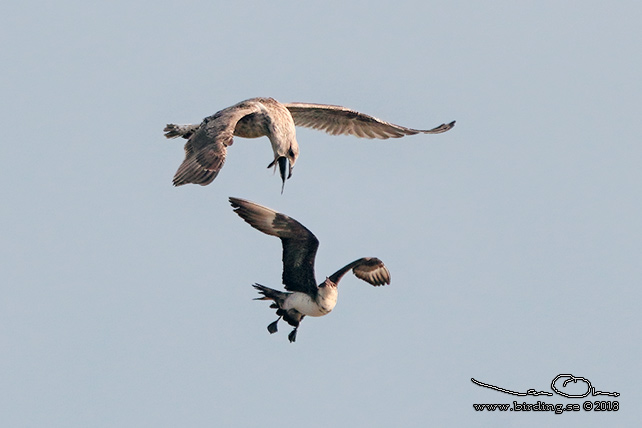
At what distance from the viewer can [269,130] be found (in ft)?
64.2

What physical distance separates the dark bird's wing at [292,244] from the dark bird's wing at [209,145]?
1.23m

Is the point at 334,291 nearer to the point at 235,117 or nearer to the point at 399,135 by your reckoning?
the point at 235,117

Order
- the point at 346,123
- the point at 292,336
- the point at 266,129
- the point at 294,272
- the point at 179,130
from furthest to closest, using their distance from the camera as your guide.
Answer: the point at 346,123
the point at 179,130
the point at 266,129
the point at 292,336
the point at 294,272

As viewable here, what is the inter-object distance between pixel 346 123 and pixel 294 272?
537 centimetres

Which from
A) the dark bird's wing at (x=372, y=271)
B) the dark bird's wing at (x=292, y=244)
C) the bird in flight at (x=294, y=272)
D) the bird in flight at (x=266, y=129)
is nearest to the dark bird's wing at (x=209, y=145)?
the bird in flight at (x=266, y=129)

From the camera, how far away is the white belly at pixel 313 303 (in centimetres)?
1811

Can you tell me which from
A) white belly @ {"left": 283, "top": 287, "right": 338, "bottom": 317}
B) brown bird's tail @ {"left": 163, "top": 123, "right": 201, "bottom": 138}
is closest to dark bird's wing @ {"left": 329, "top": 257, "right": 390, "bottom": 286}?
white belly @ {"left": 283, "top": 287, "right": 338, "bottom": 317}

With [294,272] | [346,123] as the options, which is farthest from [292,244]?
[346,123]

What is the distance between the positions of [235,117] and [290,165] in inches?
45.7

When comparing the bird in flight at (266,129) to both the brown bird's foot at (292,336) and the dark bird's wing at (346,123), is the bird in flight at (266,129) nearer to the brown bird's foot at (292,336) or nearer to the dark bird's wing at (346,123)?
the dark bird's wing at (346,123)

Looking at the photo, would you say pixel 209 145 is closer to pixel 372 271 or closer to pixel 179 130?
pixel 179 130

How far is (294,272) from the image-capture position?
731 inches

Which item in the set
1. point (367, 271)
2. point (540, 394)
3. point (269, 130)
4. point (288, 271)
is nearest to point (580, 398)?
point (540, 394)

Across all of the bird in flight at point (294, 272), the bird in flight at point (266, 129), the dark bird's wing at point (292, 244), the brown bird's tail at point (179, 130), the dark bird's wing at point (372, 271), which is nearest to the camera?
the bird in flight at point (266, 129)
